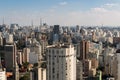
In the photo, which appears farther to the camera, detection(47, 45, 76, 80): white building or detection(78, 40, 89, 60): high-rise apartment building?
detection(78, 40, 89, 60): high-rise apartment building

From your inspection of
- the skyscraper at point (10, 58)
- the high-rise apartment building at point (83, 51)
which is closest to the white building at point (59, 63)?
the skyscraper at point (10, 58)

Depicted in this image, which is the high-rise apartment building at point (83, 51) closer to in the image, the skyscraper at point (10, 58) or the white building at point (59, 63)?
the skyscraper at point (10, 58)

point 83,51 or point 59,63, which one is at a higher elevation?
point 59,63

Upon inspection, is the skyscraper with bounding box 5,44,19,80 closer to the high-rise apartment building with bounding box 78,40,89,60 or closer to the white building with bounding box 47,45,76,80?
the high-rise apartment building with bounding box 78,40,89,60

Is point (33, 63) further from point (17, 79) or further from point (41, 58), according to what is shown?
point (17, 79)

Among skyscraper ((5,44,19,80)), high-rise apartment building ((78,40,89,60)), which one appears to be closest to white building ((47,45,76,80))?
skyscraper ((5,44,19,80))

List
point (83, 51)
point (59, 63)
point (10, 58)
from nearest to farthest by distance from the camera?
point (59, 63), point (10, 58), point (83, 51)

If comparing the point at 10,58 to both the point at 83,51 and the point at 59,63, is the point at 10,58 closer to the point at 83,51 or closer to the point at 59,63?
the point at 83,51

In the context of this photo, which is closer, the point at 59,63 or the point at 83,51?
the point at 59,63

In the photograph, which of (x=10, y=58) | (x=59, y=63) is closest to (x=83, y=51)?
(x=10, y=58)
